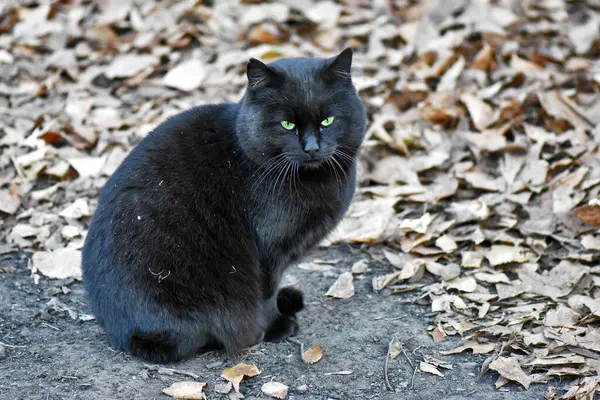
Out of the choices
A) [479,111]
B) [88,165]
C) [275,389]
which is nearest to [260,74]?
[275,389]

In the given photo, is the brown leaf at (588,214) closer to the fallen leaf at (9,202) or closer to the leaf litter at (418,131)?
the leaf litter at (418,131)

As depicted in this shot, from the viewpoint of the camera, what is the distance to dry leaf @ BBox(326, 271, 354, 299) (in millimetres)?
3867

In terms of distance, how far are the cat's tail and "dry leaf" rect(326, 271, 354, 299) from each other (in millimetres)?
975

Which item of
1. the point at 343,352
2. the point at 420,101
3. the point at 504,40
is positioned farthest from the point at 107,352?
the point at 504,40

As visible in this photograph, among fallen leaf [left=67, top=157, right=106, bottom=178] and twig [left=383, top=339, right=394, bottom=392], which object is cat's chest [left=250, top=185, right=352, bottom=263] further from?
fallen leaf [left=67, top=157, right=106, bottom=178]

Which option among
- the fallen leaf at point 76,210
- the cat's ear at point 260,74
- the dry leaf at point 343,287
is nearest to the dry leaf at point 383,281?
the dry leaf at point 343,287

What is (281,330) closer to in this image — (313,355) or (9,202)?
(313,355)

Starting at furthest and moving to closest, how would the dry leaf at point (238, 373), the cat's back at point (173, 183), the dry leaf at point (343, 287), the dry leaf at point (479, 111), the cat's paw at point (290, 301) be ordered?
the dry leaf at point (479, 111)
the dry leaf at point (343, 287)
the cat's paw at point (290, 301)
the cat's back at point (173, 183)
the dry leaf at point (238, 373)

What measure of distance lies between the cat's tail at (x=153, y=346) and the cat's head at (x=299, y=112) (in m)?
0.87

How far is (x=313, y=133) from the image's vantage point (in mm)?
3209

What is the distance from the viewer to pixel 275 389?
10.1 ft

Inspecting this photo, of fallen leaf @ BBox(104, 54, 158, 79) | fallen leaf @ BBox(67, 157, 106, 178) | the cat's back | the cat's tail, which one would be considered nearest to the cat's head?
the cat's back

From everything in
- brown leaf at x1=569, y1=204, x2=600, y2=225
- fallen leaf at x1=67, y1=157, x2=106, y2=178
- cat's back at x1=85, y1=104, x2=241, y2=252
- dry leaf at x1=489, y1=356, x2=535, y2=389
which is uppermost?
cat's back at x1=85, y1=104, x2=241, y2=252

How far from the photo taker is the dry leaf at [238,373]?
10.3 ft
